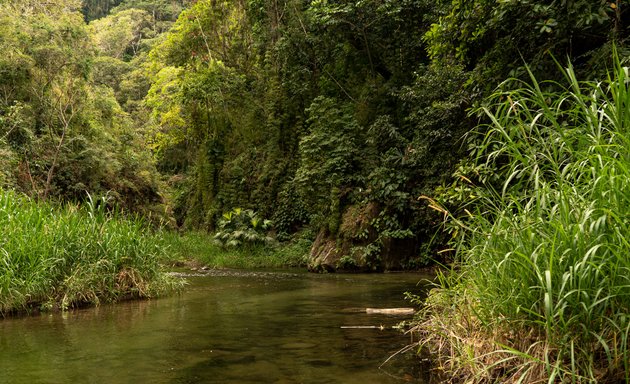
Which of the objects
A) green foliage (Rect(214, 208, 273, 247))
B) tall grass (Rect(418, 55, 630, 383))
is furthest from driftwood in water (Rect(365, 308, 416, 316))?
green foliage (Rect(214, 208, 273, 247))

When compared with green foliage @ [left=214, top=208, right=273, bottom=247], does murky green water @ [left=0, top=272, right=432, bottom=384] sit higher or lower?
higher

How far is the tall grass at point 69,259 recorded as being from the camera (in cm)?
706

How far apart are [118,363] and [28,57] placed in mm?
14437

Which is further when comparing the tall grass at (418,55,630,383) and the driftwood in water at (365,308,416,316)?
the driftwood in water at (365,308,416,316)

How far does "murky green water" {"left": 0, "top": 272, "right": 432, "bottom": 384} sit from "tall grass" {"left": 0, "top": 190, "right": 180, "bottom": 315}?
354 millimetres

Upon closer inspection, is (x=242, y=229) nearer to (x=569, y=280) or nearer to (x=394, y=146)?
(x=394, y=146)

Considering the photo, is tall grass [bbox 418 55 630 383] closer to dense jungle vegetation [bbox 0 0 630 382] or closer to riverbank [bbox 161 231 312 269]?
dense jungle vegetation [bbox 0 0 630 382]

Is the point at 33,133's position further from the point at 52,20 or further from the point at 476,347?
the point at 476,347

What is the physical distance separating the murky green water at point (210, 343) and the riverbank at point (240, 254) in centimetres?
849

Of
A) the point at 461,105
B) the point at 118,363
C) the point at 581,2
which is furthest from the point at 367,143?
the point at 118,363

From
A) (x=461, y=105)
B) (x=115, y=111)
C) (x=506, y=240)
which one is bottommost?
(x=506, y=240)

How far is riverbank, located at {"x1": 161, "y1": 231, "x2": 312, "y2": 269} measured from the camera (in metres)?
17.3

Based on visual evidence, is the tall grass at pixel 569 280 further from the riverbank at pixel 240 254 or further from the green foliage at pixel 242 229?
the green foliage at pixel 242 229

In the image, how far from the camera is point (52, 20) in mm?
17094
